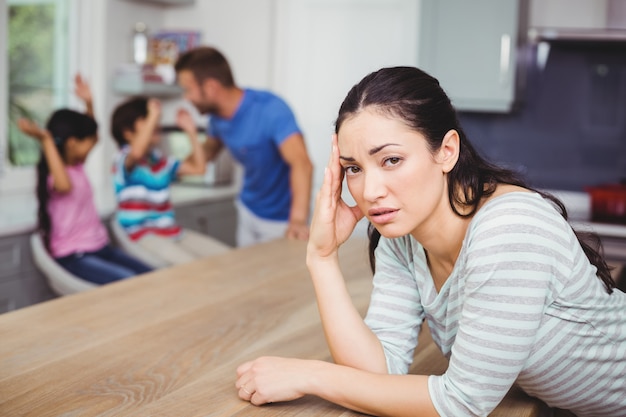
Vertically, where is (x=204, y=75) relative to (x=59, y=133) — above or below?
above

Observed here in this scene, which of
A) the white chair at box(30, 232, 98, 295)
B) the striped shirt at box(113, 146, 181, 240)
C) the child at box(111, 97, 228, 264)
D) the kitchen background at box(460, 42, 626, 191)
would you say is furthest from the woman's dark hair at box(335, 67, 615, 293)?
the kitchen background at box(460, 42, 626, 191)

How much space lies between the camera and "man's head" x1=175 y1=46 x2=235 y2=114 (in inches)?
138

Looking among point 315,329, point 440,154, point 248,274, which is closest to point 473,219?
point 440,154

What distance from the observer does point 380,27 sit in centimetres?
443

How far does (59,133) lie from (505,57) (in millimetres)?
2189

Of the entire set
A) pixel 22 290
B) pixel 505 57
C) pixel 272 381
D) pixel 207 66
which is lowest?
pixel 22 290

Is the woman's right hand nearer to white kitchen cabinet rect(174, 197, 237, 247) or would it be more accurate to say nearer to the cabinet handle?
white kitchen cabinet rect(174, 197, 237, 247)

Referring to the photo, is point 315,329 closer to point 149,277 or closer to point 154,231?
point 149,277

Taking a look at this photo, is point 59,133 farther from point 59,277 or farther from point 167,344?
point 167,344

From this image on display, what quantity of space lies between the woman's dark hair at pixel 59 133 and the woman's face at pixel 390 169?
87.3 inches

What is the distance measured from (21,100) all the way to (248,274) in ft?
7.65

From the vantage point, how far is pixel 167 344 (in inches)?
64.7

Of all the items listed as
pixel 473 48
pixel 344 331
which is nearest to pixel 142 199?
pixel 473 48

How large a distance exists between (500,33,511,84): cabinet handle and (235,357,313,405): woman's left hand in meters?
3.07
